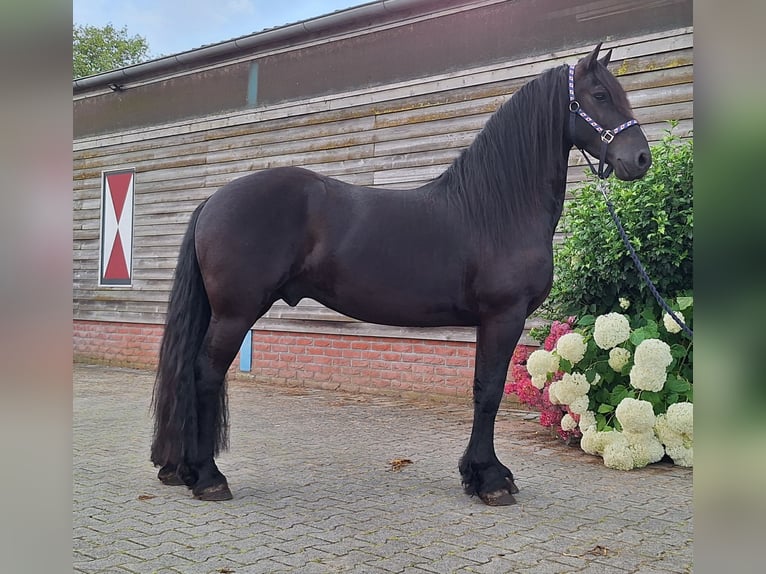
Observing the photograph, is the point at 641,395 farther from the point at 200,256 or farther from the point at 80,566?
the point at 80,566

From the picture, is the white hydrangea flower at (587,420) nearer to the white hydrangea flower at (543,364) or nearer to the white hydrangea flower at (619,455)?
the white hydrangea flower at (619,455)

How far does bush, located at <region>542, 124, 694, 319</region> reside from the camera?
14.6 ft

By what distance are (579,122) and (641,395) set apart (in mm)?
2069

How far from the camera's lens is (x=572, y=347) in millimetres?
4531

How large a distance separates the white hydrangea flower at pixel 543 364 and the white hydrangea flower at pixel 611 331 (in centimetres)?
37

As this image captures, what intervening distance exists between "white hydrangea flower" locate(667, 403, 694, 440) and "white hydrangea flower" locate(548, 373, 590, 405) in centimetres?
57

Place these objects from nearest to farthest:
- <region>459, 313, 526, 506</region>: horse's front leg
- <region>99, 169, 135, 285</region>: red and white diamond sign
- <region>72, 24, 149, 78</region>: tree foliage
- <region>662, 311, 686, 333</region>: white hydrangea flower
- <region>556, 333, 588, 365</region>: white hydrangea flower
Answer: <region>459, 313, 526, 506</region>: horse's front leg
<region>662, 311, 686, 333</region>: white hydrangea flower
<region>556, 333, 588, 365</region>: white hydrangea flower
<region>99, 169, 135, 285</region>: red and white diamond sign
<region>72, 24, 149, 78</region>: tree foliage

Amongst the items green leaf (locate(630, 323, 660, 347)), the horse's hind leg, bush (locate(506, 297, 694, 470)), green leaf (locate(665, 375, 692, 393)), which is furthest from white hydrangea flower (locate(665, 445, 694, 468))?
the horse's hind leg

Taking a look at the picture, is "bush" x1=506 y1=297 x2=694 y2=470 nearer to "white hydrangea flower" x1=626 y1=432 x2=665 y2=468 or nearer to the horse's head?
"white hydrangea flower" x1=626 y1=432 x2=665 y2=468

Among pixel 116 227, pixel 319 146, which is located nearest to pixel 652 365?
pixel 319 146

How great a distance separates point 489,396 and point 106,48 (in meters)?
35.5

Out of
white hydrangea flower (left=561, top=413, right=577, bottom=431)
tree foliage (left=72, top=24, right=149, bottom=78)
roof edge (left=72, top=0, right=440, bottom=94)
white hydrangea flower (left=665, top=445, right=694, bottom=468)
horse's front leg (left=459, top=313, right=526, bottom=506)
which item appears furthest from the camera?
tree foliage (left=72, top=24, right=149, bottom=78)

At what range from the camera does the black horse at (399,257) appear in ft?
11.2

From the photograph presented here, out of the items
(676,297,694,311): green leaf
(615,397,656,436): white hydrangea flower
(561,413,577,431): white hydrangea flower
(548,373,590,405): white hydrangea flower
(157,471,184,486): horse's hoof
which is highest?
(676,297,694,311): green leaf
